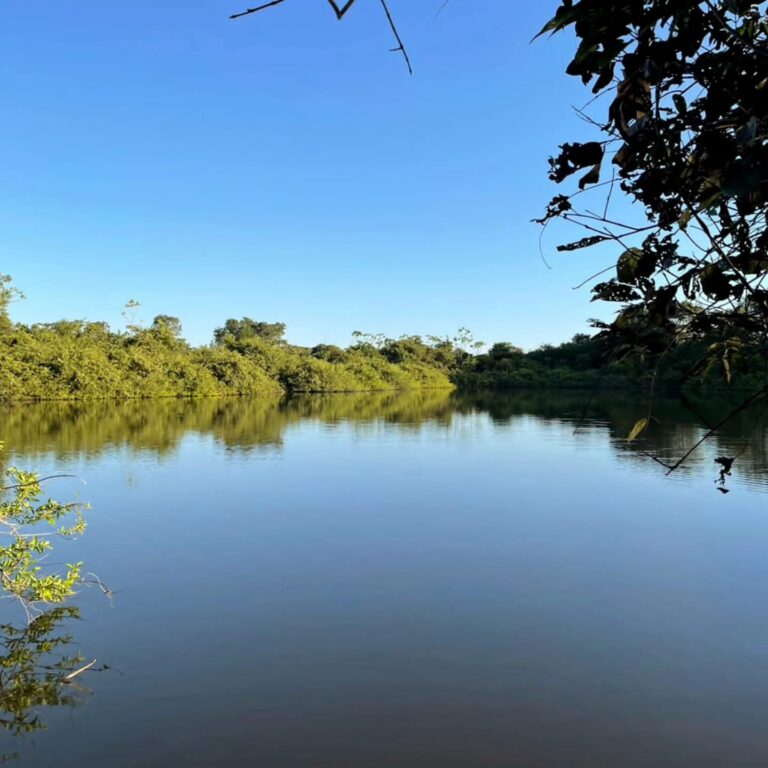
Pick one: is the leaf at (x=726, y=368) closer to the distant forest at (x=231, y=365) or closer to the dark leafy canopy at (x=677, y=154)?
the dark leafy canopy at (x=677, y=154)

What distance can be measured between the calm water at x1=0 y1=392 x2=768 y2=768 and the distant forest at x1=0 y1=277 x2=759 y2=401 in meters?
6.52

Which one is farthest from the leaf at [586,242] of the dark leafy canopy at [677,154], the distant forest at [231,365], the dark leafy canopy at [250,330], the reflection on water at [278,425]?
the dark leafy canopy at [250,330]

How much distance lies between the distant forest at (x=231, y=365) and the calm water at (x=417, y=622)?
257 inches

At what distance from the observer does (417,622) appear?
4559mm

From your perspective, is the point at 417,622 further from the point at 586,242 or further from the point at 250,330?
the point at 250,330

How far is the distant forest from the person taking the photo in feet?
86.7

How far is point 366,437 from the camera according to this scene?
1606 centimetres

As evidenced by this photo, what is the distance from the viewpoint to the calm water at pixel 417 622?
315 cm

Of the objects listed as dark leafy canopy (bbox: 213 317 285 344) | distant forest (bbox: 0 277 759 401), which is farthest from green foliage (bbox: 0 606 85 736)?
dark leafy canopy (bbox: 213 317 285 344)

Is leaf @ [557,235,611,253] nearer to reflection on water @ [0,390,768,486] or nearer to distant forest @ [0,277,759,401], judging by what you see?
reflection on water @ [0,390,768,486]

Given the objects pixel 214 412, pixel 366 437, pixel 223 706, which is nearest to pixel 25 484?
pixel 223 706

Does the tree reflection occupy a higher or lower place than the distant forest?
lower

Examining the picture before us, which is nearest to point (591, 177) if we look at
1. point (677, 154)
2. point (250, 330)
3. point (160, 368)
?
point (677, 154)

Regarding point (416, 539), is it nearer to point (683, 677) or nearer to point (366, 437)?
point (683, 677)
